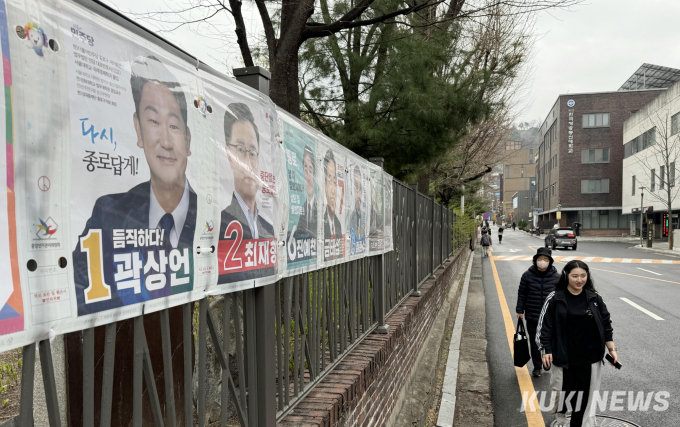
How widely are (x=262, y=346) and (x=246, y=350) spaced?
0.25 feet

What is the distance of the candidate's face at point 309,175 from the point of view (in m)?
2.91

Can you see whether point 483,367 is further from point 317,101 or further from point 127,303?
point 127,303

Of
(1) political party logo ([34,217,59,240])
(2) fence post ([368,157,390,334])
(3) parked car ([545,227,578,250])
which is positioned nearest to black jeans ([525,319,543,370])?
(2) fence post ([368,157,390,334])

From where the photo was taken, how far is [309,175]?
9.71 ft

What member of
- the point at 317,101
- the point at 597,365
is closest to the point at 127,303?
the point at 597,365

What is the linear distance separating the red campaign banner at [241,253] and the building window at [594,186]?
62.8 meters

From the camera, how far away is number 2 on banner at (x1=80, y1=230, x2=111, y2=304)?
1.26 meters

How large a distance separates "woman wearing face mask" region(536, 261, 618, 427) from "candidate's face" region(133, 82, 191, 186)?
411 centimetres

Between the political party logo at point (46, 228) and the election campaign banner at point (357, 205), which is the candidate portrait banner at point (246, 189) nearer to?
the political party logo at point (46, 228)

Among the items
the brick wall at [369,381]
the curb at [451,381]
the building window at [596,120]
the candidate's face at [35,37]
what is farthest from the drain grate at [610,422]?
the building window at [596,120]

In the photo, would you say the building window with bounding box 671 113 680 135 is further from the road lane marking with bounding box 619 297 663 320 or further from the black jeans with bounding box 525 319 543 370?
the black jeans with bounding box 525 319 543 370

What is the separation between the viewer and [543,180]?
7794 cm

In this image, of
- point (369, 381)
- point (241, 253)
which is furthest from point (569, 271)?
point (241, 253)

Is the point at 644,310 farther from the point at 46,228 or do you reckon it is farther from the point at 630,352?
the point at 46,228
